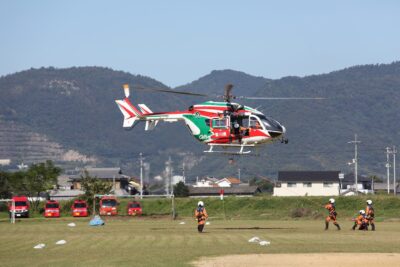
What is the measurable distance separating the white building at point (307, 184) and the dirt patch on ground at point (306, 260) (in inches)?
5164

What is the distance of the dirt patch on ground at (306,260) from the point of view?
33.6 meters

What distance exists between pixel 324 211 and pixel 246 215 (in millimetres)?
7562

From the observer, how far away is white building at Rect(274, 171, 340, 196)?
17025cm

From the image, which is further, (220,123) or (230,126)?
(220,123)

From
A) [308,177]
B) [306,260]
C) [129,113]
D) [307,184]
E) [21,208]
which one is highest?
[129,113]

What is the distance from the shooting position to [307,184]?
17325cm

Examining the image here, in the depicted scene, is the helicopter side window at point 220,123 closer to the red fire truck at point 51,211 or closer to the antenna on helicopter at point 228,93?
the antenna on helicopter at point 228,93

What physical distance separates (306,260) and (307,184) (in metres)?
139

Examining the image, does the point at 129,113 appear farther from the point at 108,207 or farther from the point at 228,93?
the point at 108,207

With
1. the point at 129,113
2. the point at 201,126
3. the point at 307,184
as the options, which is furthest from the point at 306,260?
the point at 307,184

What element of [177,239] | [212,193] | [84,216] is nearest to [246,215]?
[84,216]

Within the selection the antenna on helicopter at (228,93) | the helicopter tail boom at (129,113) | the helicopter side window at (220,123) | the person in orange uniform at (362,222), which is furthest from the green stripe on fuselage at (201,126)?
the person in orange uniform at (362,222)

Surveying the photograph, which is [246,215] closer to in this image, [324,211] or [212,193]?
[324,211]

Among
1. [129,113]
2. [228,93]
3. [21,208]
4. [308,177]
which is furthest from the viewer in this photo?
[308,177]
